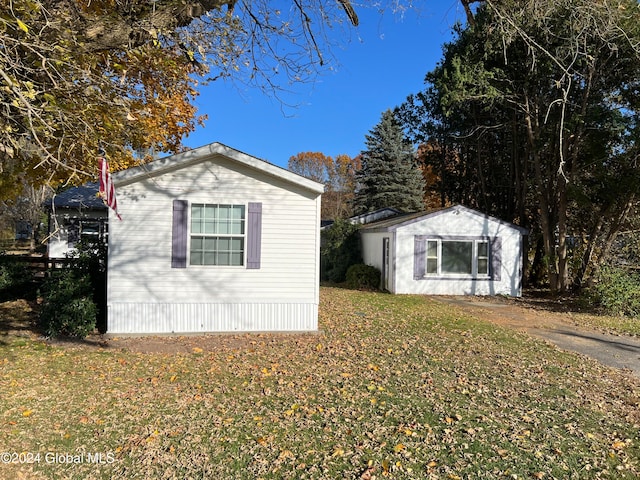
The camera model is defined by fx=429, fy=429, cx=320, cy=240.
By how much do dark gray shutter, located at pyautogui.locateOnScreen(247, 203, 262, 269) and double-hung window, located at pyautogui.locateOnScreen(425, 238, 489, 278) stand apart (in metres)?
9.61

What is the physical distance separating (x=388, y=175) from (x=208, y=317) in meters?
28.1

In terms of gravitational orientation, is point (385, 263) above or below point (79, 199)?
below

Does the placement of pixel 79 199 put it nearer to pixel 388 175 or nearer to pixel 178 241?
pixel 178 241

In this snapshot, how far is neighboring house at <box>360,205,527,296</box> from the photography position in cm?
1642

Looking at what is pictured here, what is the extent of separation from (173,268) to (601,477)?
23.7 feet

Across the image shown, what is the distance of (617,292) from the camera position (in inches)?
492

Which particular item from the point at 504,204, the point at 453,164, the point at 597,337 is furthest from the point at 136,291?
the point at 453,164

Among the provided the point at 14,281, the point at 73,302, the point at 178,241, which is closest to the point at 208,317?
the point at 178,241

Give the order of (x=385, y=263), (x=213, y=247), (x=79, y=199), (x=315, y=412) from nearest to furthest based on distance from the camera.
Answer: (x=315, y=412)
(x=213, y=247)
(x=79, y=199)
(x=385, y=263)

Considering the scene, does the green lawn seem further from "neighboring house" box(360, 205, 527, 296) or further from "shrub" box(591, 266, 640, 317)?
"neighboring house" box(360, 205, 527, 296)

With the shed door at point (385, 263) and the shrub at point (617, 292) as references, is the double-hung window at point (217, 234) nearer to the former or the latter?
the shed door at point (385, 263)

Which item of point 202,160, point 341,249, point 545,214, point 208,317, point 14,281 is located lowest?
point 208,317

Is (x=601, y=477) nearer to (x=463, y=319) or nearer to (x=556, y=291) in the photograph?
(x=463, y=319)

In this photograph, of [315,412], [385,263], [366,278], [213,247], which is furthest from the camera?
[366,278]
